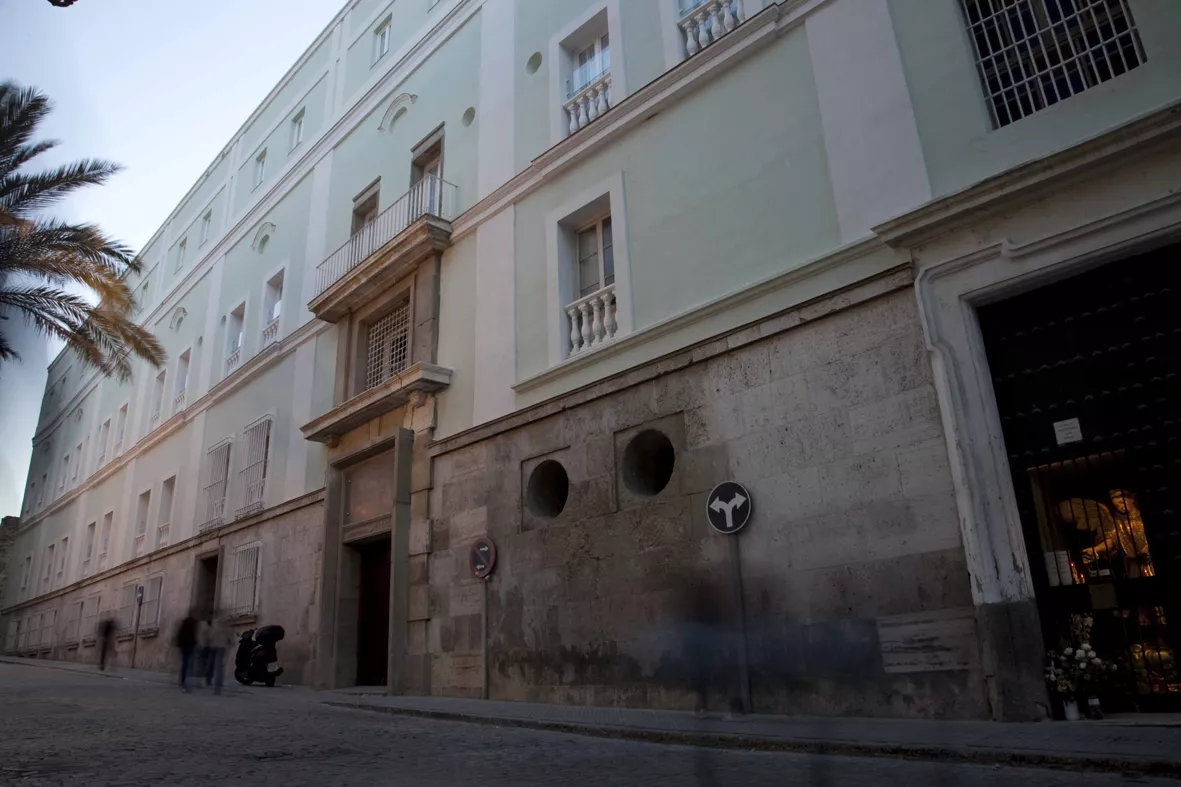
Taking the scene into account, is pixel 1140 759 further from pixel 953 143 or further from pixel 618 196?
pixel 618 196

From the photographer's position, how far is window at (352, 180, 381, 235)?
615 inches

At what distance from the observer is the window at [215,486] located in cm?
1819

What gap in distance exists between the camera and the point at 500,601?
10297 millimetres

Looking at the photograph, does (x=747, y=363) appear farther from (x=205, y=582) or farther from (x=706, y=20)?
(x=205, y=582)

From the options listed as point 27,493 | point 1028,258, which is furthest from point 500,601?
point 27,493

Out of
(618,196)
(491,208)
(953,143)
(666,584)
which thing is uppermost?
(491,208)

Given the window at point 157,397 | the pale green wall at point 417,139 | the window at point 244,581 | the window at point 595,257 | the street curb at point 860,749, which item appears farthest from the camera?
the window at point 157,397

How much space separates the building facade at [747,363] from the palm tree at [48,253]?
11.5 feet

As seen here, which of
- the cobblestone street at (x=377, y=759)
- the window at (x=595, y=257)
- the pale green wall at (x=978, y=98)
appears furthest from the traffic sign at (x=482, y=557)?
the pale green wall at (x=978, y=98)

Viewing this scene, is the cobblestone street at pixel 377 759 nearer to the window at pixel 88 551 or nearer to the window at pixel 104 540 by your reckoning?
the window at pixel 104 540

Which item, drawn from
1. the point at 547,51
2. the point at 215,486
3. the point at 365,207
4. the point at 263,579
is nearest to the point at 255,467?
the point at 215,486

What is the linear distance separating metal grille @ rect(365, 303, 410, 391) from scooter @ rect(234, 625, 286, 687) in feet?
14.6

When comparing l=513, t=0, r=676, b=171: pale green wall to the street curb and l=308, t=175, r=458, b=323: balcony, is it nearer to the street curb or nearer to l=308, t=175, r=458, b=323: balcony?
l=308, t=175, r=458, b=323: balcony

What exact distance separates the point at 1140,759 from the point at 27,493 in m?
46.3
